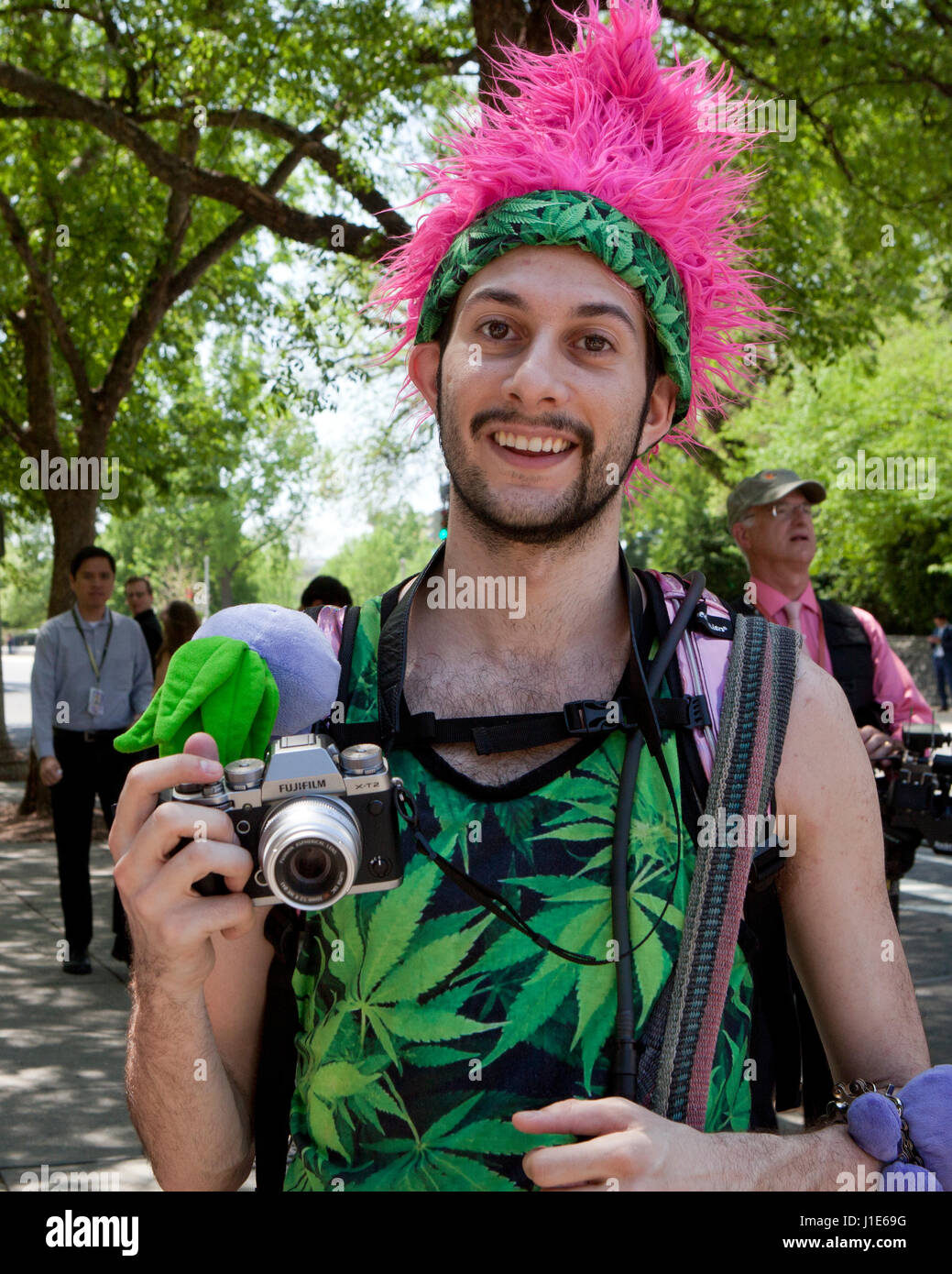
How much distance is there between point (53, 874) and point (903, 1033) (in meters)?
8.54

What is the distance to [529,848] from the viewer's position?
163 centimetres

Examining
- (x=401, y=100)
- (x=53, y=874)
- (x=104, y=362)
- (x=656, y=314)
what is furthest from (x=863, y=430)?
(x=656, y=314)

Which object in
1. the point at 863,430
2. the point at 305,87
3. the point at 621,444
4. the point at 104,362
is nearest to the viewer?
the point at 621,444

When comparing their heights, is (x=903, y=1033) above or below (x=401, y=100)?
below

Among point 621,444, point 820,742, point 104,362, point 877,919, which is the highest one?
point 104,362

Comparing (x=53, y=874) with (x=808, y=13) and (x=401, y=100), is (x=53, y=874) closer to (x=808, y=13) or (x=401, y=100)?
(x=401, y=100)

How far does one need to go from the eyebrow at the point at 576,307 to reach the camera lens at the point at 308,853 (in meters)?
0.80

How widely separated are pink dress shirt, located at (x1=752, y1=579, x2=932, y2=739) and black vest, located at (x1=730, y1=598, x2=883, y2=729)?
3cm

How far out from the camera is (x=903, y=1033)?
1667mm

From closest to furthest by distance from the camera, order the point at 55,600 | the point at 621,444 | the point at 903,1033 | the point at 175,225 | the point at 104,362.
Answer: the point at 903,1033 < the point at 621,444 < the point at 175,225 < the point at 55,600 < the point at 104,362

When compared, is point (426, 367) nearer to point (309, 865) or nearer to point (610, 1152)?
point (309, 865)

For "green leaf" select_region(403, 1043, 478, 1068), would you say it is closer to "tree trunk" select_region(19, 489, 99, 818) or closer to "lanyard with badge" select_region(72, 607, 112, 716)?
"lanyard with badge" select_region(72, 607, 112, 716)

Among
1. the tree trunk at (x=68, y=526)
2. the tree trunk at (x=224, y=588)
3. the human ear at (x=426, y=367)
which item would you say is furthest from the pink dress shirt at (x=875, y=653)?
the tree trunk at (x=224, y=588)

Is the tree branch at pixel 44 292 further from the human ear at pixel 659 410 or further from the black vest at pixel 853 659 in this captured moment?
the human ear at pixel 659 410
